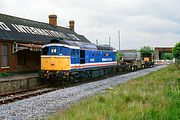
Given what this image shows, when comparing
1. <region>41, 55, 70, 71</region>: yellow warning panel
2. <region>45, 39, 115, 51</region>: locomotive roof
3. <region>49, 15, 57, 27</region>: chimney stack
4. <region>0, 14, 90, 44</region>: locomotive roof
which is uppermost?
<region>49, 15, 57, 27</region>: chimney stack

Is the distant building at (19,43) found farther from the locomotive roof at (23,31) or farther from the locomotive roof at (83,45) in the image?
the locomotive roof at (83,45)

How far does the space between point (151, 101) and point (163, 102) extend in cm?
57

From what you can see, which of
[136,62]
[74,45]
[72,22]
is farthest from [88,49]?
[72,22]

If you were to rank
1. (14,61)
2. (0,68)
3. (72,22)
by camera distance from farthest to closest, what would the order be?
(72,22), (14,61), (0,68)

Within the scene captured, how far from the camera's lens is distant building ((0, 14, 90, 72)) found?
2977 cm

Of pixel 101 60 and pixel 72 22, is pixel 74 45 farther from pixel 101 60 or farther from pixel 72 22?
pixel 72 22

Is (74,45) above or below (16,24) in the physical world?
below

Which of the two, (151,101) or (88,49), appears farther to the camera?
(88,49)

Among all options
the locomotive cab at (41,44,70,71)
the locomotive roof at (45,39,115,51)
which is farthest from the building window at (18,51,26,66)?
the locomotive cab at (41,44,70,71)

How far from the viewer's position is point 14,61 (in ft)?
101

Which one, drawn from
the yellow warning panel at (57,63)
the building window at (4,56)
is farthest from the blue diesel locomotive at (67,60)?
the building window at (4,56)

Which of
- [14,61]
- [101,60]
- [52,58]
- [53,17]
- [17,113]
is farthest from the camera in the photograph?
[53,17]

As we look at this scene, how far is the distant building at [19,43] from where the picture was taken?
97.7ft

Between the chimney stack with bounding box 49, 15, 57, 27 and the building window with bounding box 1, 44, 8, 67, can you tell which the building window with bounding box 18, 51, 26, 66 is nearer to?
the building window with bounding box 1, 44, 8, 67
